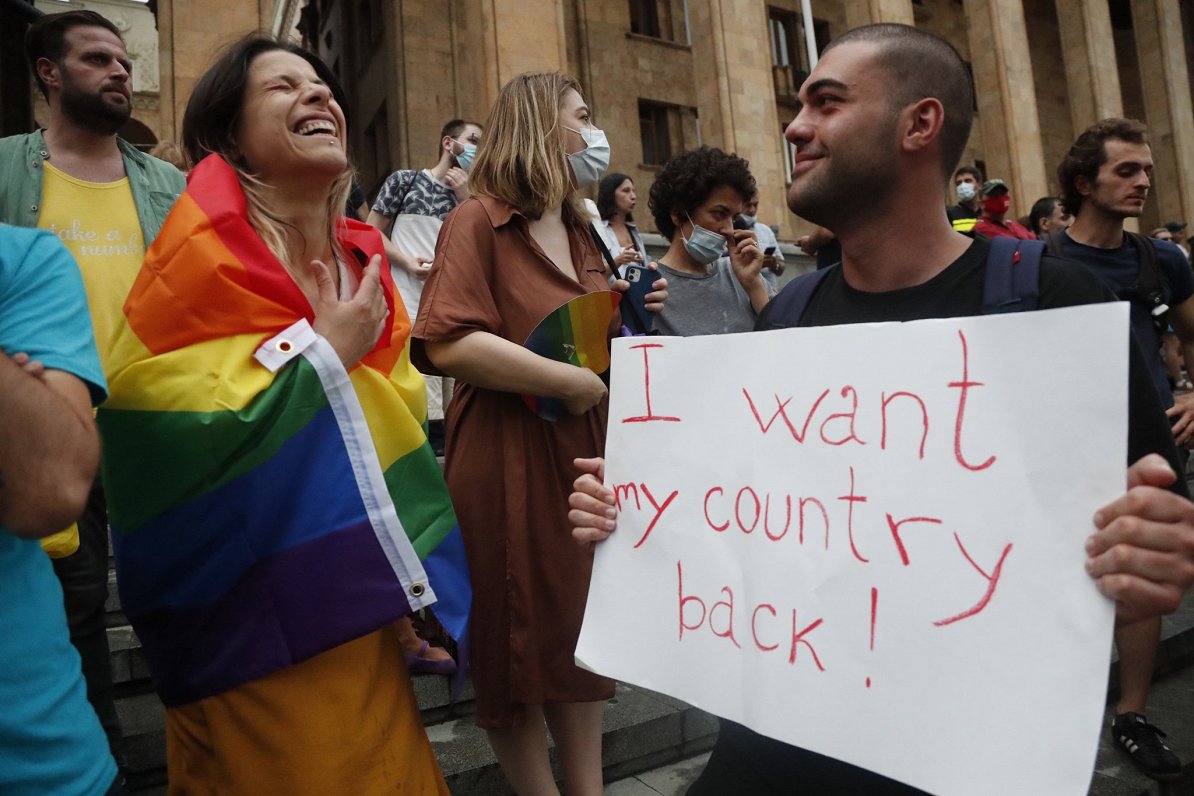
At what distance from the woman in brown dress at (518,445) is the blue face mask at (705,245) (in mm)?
1007

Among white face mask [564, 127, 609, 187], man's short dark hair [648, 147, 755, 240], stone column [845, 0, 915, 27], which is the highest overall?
stone column [845, 0, 915, 27]

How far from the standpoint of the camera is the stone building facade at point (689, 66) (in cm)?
942

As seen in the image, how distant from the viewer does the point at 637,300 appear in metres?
2.53

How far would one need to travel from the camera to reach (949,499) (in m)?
1.02

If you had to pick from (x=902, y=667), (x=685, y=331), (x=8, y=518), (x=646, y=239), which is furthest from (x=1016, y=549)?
(x=646, y=239)

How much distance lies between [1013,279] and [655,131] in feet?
61.6

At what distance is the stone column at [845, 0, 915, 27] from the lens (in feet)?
43.6

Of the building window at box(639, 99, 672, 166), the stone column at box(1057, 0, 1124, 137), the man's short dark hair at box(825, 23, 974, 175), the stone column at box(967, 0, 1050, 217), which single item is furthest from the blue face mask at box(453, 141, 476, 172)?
the stone column at box(1057, 0, 1124, 137)

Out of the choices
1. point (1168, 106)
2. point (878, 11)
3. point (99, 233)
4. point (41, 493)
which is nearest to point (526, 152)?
point (41, 493)

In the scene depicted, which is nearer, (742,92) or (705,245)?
(705,245)

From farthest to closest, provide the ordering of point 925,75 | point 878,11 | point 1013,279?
point 878,11, point 925,75, point 1013,279

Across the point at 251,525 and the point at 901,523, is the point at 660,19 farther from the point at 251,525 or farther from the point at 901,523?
the point at 901,523

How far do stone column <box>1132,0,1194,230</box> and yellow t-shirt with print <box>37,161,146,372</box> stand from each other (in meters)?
23.9

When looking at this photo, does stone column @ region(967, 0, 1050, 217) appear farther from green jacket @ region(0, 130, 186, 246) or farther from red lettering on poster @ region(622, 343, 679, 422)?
red lettering on poster @ region(622, 343, 679, 422)
